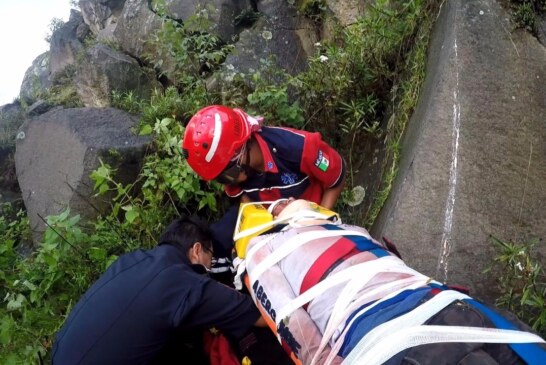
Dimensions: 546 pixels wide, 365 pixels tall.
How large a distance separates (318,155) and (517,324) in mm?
1948

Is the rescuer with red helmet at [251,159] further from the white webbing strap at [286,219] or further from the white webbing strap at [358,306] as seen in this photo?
the white webbing strap at [358,306]

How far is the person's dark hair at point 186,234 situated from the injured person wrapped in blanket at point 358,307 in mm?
568

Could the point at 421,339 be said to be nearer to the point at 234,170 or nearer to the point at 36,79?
the point at 234,170

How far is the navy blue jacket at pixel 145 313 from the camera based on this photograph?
8.13 feet

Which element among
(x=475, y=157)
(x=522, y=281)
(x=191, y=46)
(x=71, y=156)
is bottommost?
(x=522, y=281)

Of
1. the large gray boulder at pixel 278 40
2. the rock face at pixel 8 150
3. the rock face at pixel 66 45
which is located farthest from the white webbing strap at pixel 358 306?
the rock face at pixel 66 45

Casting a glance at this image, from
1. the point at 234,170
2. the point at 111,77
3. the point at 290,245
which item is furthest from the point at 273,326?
the point at 111,77

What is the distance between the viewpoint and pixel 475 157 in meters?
3.07

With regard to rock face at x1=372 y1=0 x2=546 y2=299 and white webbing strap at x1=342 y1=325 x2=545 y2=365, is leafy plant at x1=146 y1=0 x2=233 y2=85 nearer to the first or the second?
rock face at x1=372 y1=0 x2=546 y2=299

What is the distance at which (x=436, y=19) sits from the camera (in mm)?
3705

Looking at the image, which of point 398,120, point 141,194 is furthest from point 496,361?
point 141,194

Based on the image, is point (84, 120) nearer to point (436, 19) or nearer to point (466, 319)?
point (436, 19)

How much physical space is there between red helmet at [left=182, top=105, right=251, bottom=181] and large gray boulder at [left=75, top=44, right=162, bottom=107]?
288cm

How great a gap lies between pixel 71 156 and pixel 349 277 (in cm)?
380
